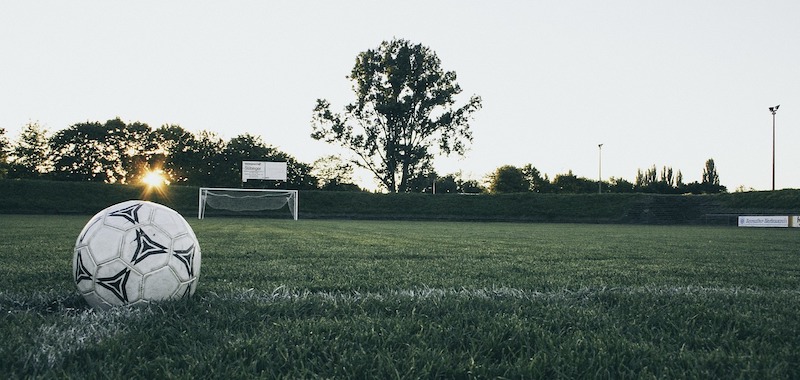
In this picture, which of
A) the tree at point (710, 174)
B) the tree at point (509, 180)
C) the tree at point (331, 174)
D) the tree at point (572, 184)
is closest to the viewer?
the tree at point (331, 174)

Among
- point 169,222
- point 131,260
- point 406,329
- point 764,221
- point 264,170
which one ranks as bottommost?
point 764,221

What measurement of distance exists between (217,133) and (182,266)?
56.8 meters

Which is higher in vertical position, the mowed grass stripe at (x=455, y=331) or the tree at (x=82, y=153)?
the tree at (x=82, y=153)

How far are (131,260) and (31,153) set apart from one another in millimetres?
56759

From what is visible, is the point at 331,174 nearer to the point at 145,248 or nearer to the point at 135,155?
the point at 135,155

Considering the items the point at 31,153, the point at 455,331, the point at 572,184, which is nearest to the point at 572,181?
the point at 572,184

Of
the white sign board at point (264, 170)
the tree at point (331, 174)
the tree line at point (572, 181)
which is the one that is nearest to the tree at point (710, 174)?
the tree line at point (572, 181)

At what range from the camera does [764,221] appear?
25453 mm

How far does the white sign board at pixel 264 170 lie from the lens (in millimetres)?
32062

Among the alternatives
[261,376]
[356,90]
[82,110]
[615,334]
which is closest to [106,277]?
[261,376]

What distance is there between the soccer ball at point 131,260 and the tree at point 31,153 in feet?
185

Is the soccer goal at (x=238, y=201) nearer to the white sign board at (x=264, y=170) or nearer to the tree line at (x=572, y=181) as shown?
the white sign board at (x=264, y=170)

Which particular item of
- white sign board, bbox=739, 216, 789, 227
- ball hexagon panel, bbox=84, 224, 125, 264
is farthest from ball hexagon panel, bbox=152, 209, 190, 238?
white sign board, bbox=739, 216, 789, 227

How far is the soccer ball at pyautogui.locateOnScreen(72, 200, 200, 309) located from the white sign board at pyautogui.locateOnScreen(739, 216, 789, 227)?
3183 cm
